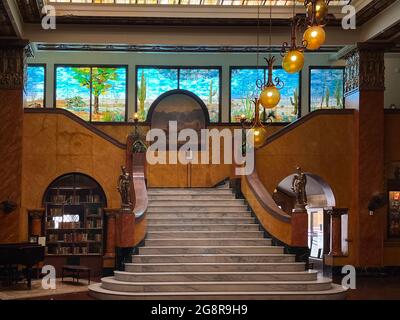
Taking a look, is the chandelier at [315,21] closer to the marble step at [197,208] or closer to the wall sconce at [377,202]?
the marble step at [197,208]

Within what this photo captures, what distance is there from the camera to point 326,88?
997 inches

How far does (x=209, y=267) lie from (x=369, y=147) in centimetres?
712

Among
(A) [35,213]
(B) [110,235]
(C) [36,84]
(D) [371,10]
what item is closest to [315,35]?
(D) [371,10]

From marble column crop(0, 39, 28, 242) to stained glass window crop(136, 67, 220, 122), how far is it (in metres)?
5.64

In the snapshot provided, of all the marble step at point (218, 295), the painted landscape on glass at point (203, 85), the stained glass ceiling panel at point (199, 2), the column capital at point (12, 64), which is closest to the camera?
the marble step at point (218, 295)

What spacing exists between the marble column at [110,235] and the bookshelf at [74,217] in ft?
2.06

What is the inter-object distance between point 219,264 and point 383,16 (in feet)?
26.8

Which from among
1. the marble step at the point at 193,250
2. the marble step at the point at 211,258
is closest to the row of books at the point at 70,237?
the marble step at the point at 193,250

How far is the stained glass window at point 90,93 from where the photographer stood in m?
24.7

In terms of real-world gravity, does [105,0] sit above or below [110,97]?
above

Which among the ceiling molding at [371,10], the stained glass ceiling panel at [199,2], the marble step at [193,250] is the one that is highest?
the stained glass ceiling panel at [199,2]

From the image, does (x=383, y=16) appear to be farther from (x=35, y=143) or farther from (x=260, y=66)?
(x=35, y=143)

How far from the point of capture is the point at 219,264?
53.4 ft

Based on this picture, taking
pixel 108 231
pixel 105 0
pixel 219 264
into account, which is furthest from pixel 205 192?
pixel 105 0
